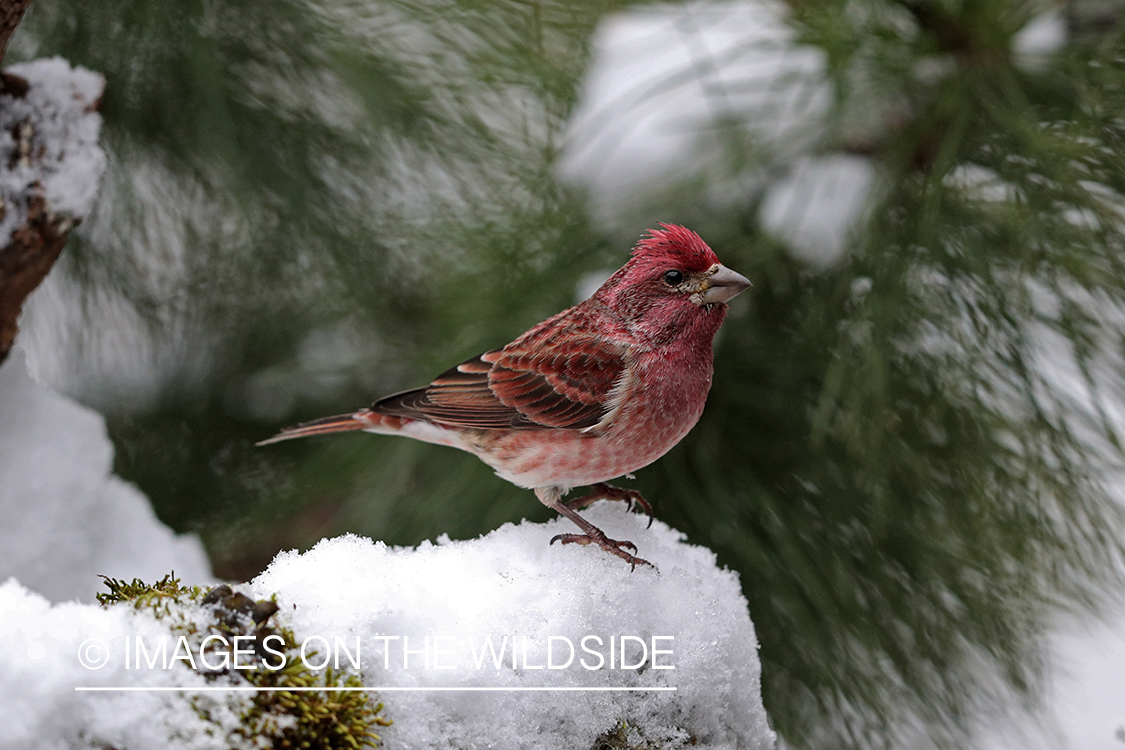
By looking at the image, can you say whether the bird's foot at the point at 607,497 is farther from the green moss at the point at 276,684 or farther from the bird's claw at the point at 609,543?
the green moss at the point at 276,684

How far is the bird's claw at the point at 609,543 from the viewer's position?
1.00 metres

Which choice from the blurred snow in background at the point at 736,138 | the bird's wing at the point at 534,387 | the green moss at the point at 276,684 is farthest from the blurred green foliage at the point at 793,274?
the green moss at the point at 276,684

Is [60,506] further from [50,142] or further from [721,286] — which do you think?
[721,286]

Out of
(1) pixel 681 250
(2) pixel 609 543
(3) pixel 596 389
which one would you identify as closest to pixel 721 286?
(1) pixel 681 250

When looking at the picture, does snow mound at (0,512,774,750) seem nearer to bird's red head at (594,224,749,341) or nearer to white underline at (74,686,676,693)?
white underline at (74,686,676,693)

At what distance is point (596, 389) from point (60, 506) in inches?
30.0

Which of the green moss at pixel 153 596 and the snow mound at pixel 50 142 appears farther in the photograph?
the snow mound at pixel 50 142

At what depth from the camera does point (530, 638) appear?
0.83 metres

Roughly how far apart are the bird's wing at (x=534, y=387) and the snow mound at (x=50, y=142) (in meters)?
0.43

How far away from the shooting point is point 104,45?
1.38 metres

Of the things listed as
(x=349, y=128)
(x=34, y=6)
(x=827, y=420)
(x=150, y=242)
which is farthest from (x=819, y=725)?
(x=34, y=6)

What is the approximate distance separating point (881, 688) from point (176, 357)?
1.44 metres

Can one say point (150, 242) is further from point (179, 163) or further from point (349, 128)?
point (349, 128)

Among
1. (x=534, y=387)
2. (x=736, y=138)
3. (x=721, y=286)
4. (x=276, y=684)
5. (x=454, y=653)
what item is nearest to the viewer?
(x=276, y=684)
